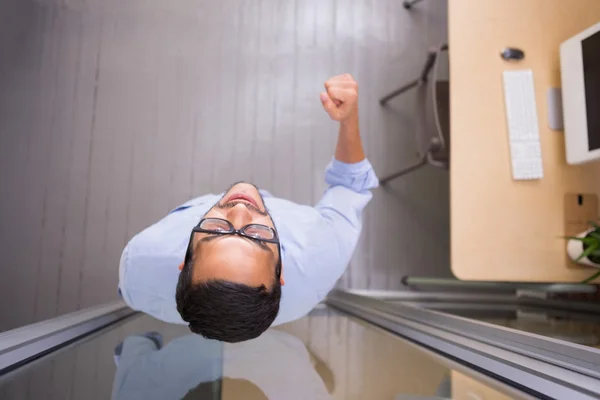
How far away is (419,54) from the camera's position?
2.48 metres

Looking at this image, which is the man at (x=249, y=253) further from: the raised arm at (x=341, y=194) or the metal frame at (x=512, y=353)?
the metal frame at (x=512, y=353)

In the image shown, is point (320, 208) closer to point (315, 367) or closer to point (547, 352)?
A: point (315, 367)

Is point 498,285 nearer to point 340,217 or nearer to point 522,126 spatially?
point 522,126

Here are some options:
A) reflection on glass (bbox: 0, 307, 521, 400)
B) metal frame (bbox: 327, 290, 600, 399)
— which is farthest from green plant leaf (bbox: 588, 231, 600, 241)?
reflection on glass (bbox: 0, 307, 521, 400)

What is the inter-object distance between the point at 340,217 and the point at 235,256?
1.74 ft

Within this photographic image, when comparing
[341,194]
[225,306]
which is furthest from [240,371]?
[341,194]

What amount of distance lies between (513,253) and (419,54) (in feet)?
3.82

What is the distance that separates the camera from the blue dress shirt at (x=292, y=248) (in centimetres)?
130

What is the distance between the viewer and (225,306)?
3.47 feet

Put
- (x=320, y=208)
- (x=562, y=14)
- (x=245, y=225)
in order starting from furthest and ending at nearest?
(x=562, y=14), (x=320, y=208), (x=245, y=225)

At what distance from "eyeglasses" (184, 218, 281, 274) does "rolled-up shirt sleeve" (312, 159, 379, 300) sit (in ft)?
0.87

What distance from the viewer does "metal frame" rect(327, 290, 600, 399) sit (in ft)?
2.57

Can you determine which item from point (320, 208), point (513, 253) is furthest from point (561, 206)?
point (320, 208)

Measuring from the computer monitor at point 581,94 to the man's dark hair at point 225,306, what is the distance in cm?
124
